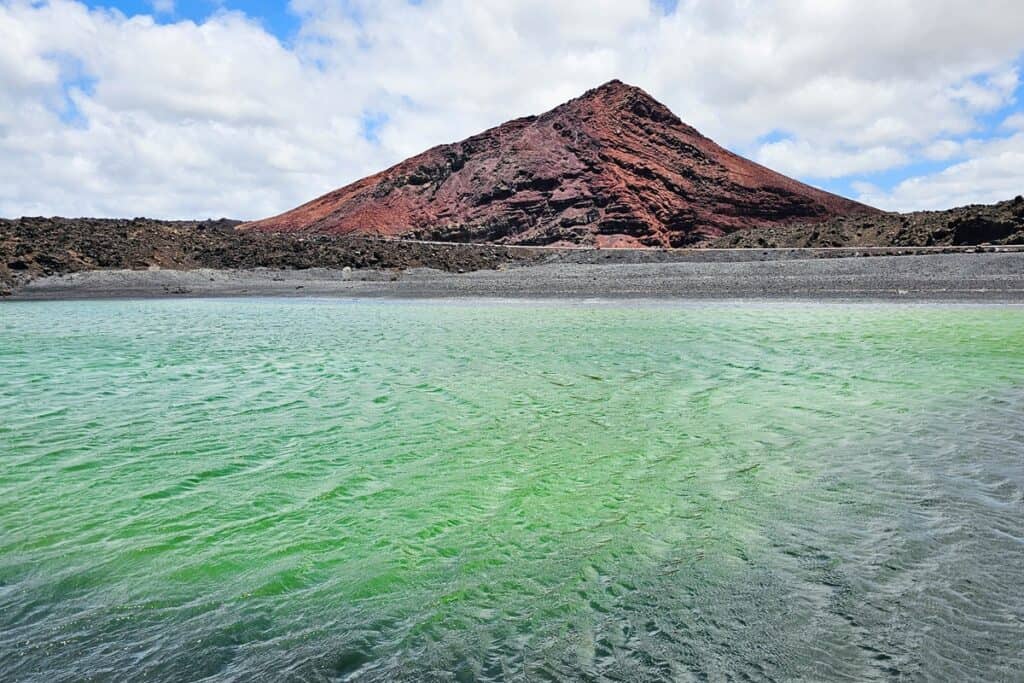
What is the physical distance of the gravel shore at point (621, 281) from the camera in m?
24.5

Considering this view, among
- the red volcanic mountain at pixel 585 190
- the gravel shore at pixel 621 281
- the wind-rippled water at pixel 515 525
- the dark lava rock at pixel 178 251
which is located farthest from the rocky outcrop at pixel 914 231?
the wind-rippled water at pixel 515 525

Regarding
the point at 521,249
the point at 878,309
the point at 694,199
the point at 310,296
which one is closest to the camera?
the point at 878,309

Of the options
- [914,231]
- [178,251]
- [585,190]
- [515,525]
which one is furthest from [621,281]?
[515,525]

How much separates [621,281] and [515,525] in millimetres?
26276

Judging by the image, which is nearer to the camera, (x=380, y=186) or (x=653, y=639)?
(x=653, y=639)

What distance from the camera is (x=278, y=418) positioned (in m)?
7.61

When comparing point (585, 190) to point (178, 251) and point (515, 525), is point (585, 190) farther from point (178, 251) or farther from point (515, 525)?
point (515, 525)

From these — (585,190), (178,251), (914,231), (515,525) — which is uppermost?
(585,190)

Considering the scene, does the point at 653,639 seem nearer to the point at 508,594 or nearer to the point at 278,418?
the point at 508,594

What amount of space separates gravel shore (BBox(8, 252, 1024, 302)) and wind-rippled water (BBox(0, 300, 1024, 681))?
1670cm

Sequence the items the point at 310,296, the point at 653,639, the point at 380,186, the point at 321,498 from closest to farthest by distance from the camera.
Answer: the point at 653,639 < the point at 321,498 < the point at 310,296 < the point at 380,186

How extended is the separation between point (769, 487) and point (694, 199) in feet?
160

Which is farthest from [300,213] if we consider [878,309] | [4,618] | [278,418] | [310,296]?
[4,618]

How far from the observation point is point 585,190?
51344 millimetres
